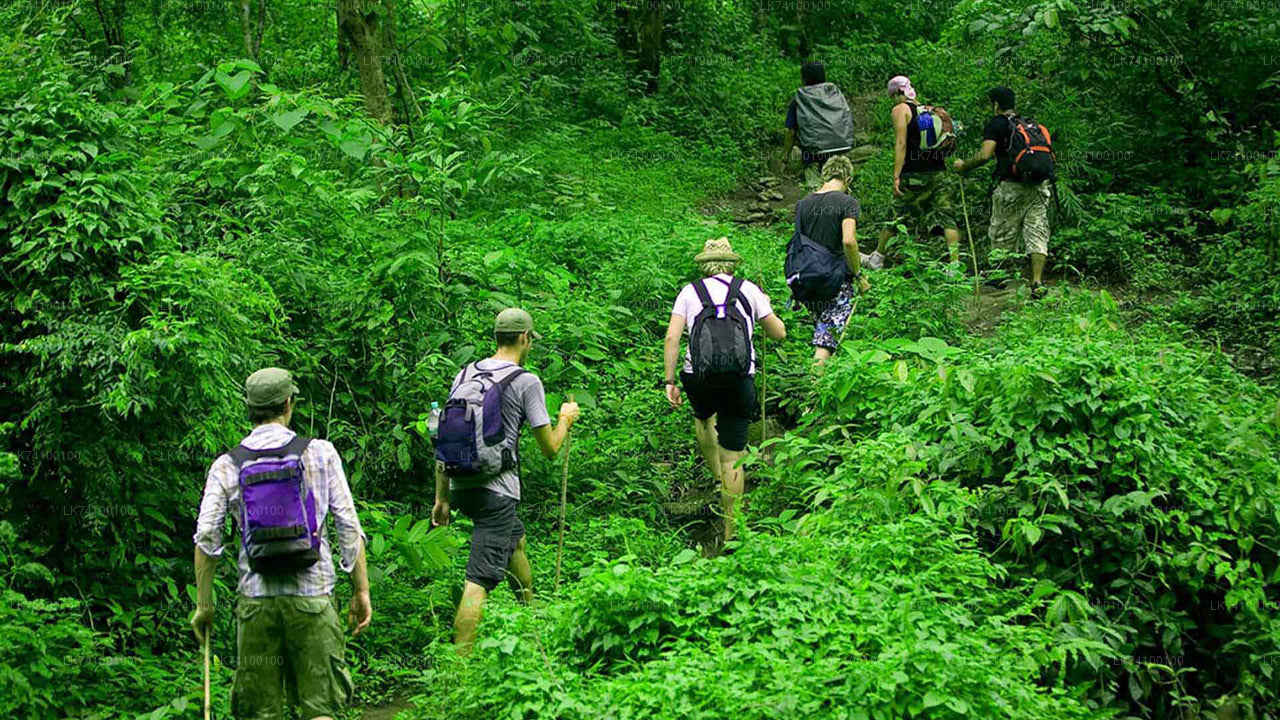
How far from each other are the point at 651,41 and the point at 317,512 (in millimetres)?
14717

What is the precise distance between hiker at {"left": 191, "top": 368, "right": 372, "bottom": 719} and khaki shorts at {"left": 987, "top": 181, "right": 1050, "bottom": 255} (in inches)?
328

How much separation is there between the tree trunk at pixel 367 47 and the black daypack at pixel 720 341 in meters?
5.35

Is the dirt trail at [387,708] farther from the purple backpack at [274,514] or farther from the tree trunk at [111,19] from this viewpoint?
the tree trunk at [111,19]

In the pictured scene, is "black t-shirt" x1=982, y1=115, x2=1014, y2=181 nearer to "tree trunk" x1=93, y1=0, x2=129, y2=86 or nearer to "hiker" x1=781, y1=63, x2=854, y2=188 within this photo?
"hiker" x1=781, y1=63, x2=854, y2=188

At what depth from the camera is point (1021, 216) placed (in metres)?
11.7

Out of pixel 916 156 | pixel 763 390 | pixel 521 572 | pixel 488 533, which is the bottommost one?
pixel 521 572

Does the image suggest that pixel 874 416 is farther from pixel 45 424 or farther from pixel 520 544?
pixel 45 424

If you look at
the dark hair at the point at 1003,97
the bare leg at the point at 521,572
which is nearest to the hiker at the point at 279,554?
the bare leg at the point at 521,572

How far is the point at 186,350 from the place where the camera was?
641 cm

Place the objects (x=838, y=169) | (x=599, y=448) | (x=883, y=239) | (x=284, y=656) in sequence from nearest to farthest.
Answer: (x=284, y=656) → (x=599, y=448) → (x=838, y=169) → (x=883, y=239)

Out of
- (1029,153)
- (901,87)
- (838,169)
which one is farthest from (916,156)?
(838,169)

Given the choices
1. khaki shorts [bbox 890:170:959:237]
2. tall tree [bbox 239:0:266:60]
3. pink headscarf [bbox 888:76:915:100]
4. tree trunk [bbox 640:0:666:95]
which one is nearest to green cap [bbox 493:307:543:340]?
khaki shorts [bbox 890:170:959:237]

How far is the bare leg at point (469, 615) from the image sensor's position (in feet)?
20.2

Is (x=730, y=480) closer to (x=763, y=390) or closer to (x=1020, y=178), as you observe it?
(x=763, y=390)
